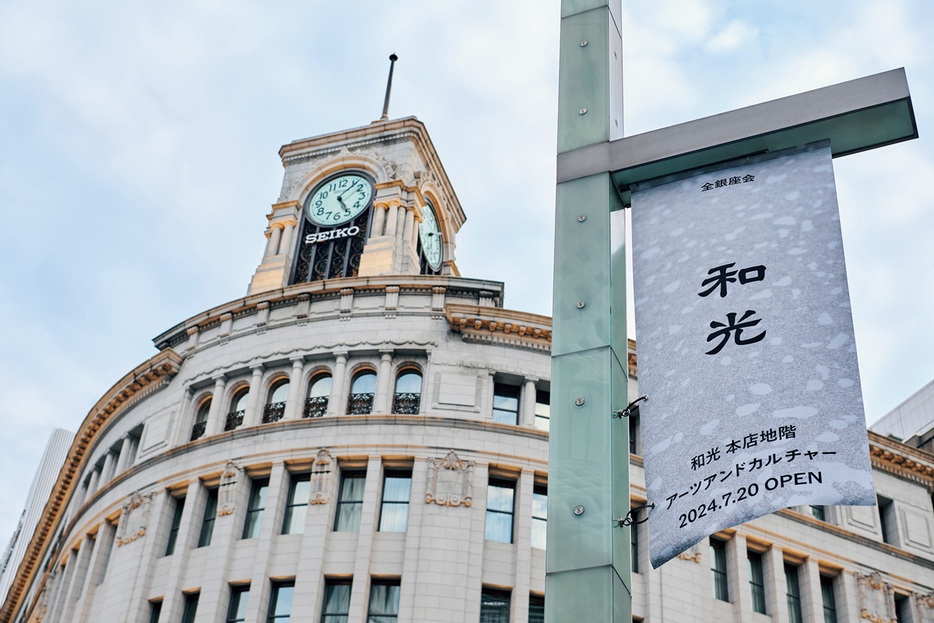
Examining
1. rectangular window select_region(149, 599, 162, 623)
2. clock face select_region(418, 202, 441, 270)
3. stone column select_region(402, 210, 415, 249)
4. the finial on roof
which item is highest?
the finial on roof

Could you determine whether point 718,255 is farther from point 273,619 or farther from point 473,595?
point 273,619

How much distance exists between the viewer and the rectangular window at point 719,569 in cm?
3312

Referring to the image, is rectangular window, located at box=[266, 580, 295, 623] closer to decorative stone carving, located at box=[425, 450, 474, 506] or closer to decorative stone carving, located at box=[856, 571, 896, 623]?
decorative stone carving, located at box=[425, 450, 474, 506]

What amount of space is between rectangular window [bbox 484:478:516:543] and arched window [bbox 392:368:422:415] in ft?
11.8

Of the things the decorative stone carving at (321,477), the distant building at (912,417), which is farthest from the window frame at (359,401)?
the distant building at (912,417)

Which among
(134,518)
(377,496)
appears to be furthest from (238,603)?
(134,518)

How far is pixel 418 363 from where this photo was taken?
35250 mm

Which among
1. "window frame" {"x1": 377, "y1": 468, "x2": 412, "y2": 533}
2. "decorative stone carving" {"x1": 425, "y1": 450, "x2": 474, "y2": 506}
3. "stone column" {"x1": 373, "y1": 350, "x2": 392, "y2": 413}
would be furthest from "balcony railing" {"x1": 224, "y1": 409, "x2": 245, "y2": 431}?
"decorative stone carving" {"x1": 425, "y1": 450, "x2": 474, "y2": 506}

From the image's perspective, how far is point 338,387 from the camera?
34562 millimetres

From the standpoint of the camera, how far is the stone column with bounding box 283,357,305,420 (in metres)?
34.3

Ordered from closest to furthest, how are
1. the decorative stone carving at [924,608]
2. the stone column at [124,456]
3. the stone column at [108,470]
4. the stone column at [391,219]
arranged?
the decorative stone carving at [924,608], the stone column at [124,456], the stone column at [108,470], the stone column at [391,219]

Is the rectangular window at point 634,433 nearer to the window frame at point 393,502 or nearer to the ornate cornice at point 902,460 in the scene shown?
the window frame at point 393,502

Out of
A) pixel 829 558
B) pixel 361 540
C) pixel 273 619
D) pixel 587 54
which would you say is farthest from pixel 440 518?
pixel 587 54

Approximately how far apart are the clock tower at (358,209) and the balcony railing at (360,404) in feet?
32.5
